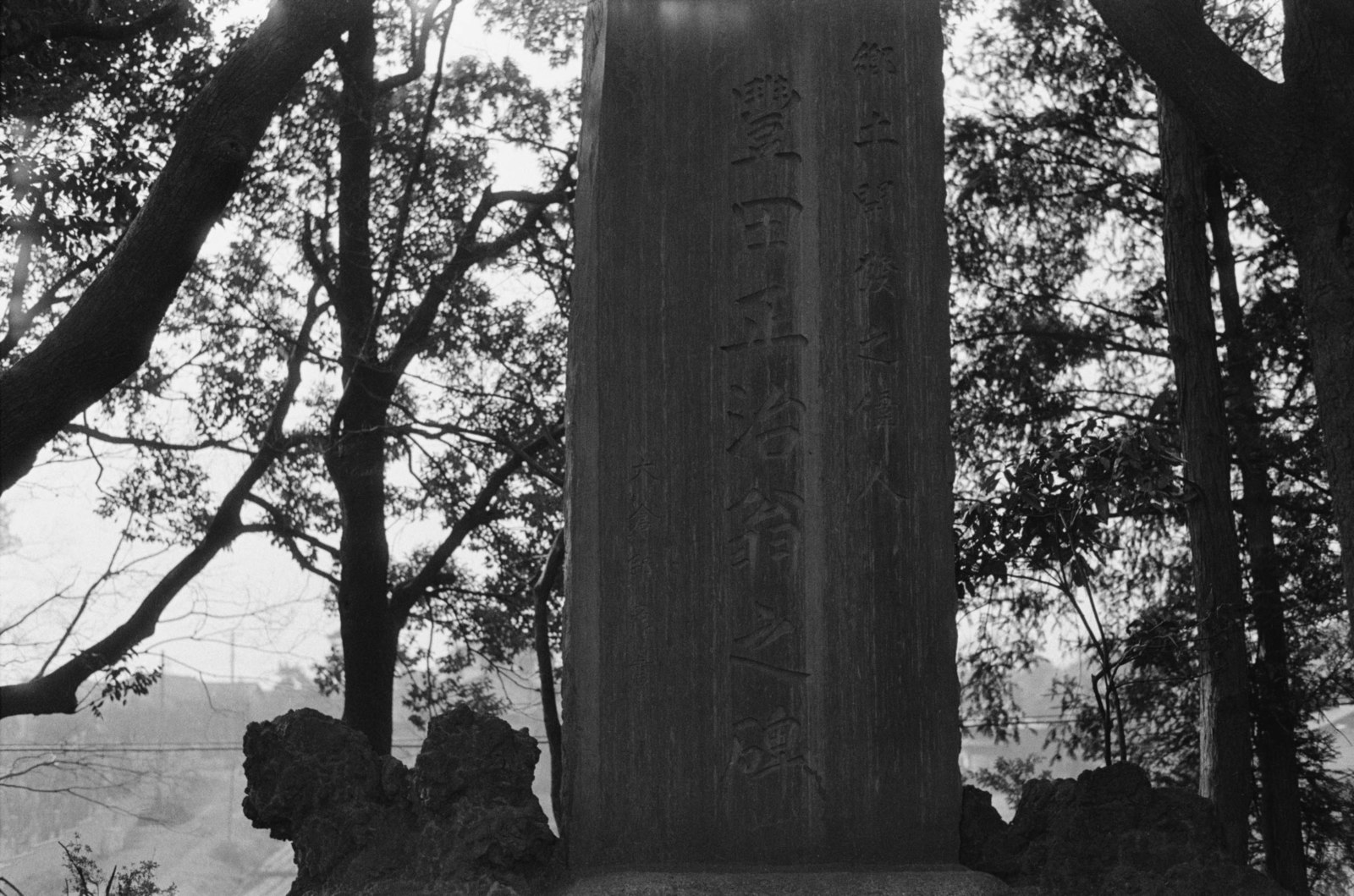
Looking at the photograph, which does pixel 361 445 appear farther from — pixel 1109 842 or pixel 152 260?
pixel 1109 842

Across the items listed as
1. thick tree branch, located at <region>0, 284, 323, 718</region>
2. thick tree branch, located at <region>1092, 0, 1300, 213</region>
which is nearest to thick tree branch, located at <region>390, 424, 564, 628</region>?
thick tree branch, located at <region>0, 284, 323, 718</region>

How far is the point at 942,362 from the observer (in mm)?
3643

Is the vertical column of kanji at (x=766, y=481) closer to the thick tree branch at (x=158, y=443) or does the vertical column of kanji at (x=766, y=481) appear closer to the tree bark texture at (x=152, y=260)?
the tree bark texture at (x=152, y=260)

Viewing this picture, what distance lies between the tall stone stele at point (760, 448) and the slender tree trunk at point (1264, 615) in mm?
3914

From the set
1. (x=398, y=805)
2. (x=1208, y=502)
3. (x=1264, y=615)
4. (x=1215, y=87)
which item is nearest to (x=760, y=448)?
(x=398, y=805)

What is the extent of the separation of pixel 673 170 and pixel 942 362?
908 mm

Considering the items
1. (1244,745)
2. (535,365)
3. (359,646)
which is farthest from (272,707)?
(1244,745)

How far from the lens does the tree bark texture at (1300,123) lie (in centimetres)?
432

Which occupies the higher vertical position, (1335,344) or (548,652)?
(1335,344)

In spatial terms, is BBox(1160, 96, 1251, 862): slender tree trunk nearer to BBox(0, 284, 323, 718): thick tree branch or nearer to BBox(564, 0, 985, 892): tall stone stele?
BBox(564, 0, 985, 892): tall stone stele

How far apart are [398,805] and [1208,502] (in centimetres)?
441

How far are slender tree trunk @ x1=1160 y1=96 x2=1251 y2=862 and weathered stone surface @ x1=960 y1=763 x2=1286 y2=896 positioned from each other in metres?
2.41

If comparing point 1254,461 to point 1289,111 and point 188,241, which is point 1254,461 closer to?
point 1289,111

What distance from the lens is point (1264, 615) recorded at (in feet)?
23.6
